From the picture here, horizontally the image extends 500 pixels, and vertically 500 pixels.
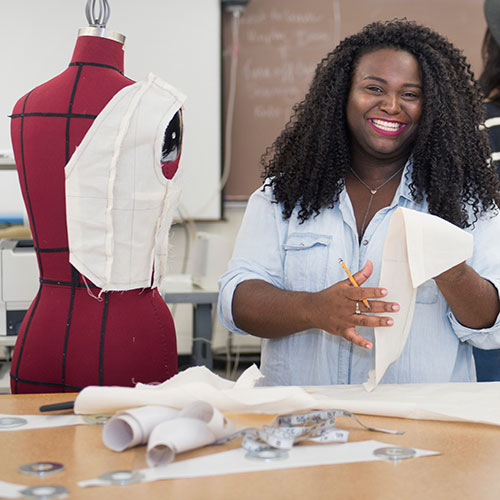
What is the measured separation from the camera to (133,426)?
0.99 meters

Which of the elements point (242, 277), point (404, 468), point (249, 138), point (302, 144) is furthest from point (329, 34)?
point (404, 468)

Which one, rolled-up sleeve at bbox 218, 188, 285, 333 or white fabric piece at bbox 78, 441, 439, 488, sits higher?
rolled-up sleeve at bbox 218, 188, 285, 333

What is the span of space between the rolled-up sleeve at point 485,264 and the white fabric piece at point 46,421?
33.0 inches

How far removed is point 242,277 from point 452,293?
0.46 meters

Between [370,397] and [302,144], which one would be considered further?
[302,144]

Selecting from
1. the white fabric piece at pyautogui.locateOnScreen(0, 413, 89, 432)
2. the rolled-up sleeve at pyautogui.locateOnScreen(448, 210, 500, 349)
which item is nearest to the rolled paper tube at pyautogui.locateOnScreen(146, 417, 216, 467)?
the white fabric piece at pyautogui.locateOnScreen(0, 413, 89, 432)

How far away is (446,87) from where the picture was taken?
1645 millimetres

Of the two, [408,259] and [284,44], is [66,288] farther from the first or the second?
[284,44]

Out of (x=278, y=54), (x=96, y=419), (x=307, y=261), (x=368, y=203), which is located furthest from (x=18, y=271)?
(x=278, y=54)

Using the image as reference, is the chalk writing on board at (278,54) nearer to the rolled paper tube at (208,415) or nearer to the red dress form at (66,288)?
the red dress form at (66,288)

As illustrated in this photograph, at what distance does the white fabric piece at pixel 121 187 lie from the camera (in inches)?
54.2

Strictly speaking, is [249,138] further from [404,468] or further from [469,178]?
[404,468]

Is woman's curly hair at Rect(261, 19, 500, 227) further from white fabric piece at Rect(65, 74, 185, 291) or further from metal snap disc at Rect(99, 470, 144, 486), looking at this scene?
metal snap disc at Rect(99, 470, 144, 486)

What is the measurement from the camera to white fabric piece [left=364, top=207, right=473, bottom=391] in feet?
4.23
